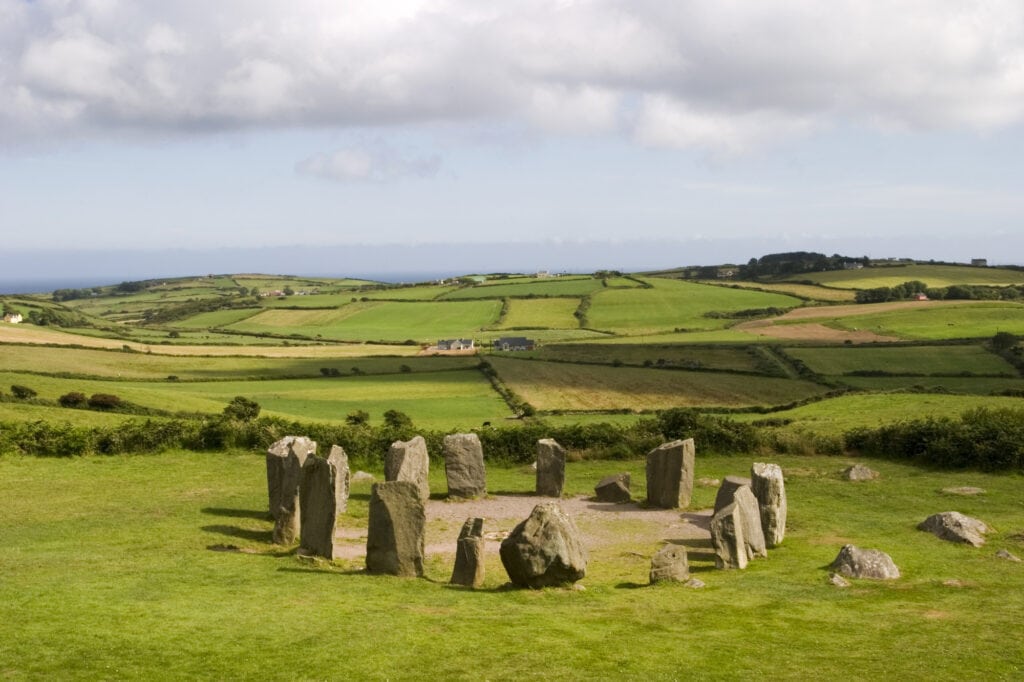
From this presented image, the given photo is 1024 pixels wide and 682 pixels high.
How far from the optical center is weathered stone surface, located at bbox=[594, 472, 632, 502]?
99.8 ft

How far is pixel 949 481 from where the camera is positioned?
107ft

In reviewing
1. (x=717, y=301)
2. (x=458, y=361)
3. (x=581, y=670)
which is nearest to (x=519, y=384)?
(x=458, y=361)

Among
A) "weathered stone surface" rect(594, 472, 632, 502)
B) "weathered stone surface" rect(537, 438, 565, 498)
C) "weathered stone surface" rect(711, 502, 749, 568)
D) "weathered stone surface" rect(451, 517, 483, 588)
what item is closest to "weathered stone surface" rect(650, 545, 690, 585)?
"weathered stone surface" rect(711, 502, 749, 568)

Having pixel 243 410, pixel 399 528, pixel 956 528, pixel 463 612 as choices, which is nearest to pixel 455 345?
pixel 243 410

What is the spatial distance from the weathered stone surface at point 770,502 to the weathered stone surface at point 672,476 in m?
4.48

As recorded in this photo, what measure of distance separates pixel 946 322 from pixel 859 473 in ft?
242

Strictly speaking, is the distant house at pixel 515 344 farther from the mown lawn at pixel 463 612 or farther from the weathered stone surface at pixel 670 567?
the weathered stone surface at pixel 670 567

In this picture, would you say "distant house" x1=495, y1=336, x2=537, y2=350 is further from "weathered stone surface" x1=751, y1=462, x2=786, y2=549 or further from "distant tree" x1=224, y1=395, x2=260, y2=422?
"weathered stone surface" x1=751, y1=462, x2=786, y2=549

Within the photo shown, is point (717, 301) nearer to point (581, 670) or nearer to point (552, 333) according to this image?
point (552, 333)

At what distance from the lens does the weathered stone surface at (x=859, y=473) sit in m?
33.2

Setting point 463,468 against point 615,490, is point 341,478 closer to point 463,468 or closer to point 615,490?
point 463,468

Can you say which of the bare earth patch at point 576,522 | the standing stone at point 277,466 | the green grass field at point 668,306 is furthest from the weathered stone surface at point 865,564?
the green grass field at point 668,306

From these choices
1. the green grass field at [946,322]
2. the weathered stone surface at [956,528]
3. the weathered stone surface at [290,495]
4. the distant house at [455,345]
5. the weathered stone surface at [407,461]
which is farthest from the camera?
the distant house at [455,345]

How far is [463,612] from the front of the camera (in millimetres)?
17797
